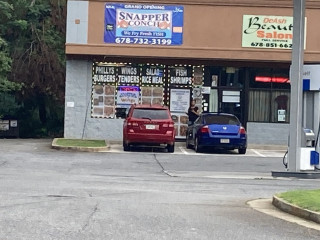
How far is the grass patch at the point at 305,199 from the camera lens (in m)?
10.9

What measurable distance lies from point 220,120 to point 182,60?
16.2 ft

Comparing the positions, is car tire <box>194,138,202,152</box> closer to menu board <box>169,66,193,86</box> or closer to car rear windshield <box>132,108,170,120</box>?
car rear windshield <box>132,108,170,120</box>

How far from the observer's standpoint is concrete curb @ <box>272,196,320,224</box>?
10.3 metres

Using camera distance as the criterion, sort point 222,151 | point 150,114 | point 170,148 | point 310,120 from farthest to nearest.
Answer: point 222,151 < point 170,148 < point 150,114 < point 310,120

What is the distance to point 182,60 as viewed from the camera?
30.1 meters

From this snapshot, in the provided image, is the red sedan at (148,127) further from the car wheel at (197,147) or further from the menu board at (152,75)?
the menu board at (152,75)

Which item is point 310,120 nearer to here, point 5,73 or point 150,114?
point 150,114

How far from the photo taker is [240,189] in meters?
14.8

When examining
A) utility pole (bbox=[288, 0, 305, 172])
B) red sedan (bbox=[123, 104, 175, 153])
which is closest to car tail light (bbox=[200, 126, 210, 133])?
red sedan (bbox=[123, 104, 175, 153])

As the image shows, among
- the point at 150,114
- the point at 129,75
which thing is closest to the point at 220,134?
the point at 150,114

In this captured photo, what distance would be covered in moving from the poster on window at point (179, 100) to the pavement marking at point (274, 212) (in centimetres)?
1805

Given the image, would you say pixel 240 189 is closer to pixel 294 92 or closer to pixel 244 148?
pixel 294 92

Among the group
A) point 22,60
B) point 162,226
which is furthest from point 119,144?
point 162,226

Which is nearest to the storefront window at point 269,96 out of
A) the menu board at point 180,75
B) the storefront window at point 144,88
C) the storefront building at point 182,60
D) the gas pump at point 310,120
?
the storefront building at point 182,60
